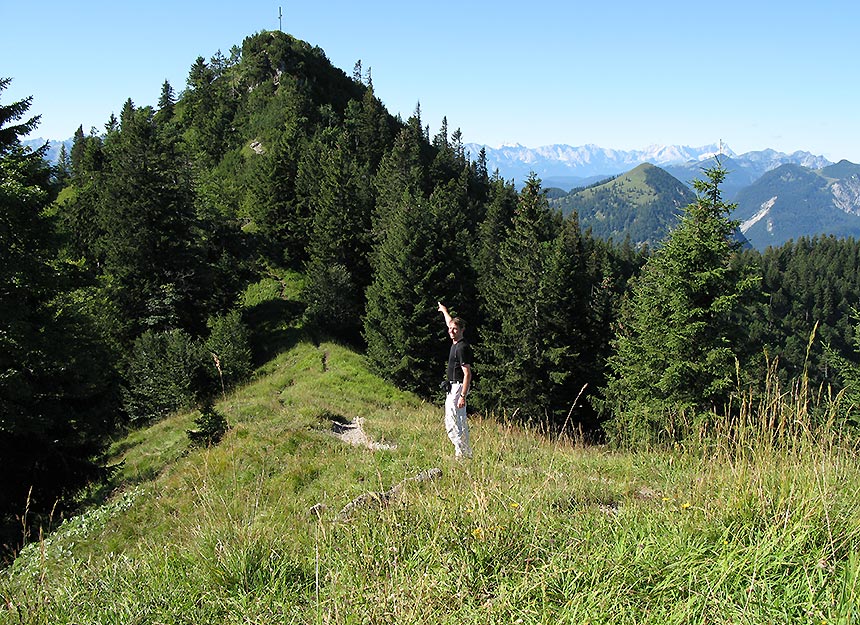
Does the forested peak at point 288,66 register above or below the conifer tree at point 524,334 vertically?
above

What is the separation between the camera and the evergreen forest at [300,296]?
50.0 ft

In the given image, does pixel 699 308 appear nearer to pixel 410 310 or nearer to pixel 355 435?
pixel 355 435

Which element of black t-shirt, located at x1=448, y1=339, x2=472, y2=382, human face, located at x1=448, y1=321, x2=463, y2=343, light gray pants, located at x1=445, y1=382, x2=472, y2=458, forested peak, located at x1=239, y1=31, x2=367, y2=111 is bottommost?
light gray pants, located at x1=445, y1=382, x2=472, y2=458

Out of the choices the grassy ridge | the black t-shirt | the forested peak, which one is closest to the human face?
the black t-shirt

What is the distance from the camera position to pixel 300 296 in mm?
43875

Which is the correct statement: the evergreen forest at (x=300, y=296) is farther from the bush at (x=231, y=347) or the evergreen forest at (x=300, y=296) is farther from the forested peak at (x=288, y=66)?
the forested peak at (x=288, y=66)

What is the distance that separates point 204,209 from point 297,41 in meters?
56.7

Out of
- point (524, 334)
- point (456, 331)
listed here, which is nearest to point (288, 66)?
point (524, 334)

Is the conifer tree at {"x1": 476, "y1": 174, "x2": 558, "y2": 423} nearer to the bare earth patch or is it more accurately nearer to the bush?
the bush

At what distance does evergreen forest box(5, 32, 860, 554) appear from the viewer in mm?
15250

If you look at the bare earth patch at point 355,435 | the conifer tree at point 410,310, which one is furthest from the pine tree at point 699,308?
the conifer tree at point 410,310

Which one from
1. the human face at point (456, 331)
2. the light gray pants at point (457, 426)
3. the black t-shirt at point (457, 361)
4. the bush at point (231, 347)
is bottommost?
the bush at point (231, 347)

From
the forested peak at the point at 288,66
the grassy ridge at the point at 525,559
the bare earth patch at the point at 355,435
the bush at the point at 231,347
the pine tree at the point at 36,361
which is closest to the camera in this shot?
the grassy ridge at the point at 525,559

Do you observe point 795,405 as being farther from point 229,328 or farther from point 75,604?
point 229,328
